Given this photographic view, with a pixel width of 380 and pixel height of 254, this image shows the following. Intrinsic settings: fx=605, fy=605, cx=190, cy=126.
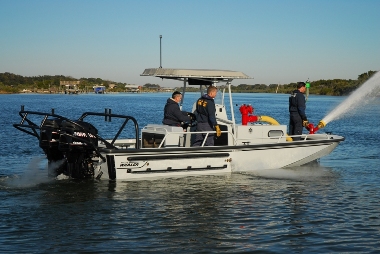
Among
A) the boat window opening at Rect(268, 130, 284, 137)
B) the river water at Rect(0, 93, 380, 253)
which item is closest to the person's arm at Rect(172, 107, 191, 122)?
the river water at Rect(0, 93, 380, 253)

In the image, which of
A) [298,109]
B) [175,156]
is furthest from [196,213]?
[298,109]

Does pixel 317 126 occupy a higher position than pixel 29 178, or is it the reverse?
pixel 317 126

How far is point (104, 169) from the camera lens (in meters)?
14.1

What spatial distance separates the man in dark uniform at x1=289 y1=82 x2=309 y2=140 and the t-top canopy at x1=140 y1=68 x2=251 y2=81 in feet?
5.48

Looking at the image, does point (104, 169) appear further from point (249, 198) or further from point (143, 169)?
point (249, 198)

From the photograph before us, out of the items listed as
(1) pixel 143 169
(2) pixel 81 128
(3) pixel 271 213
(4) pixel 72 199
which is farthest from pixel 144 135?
(3) pixel 271 213

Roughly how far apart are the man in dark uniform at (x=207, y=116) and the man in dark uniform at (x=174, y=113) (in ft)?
1.18

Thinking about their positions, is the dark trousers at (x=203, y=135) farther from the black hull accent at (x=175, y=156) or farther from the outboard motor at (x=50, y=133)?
the outboard motor at (x=50, y=133)

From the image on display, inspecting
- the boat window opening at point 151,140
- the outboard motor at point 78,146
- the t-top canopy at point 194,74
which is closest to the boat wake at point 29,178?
the outboard motor at point 78,146

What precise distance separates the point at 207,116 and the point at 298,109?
3.30 m

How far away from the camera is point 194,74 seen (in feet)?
52.2

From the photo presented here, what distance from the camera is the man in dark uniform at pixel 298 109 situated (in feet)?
56.0

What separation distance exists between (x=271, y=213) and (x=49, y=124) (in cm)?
550

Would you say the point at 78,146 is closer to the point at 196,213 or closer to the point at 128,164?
the point at 128,164
